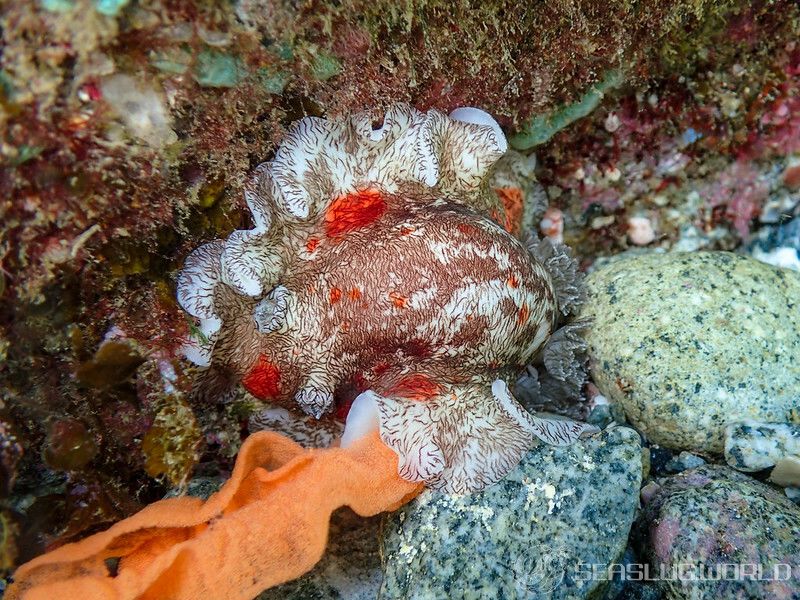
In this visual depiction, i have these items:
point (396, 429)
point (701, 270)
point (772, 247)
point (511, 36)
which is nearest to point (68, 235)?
point (396, 429)

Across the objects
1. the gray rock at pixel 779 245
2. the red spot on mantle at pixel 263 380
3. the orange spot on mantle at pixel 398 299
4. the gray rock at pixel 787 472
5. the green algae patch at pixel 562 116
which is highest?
the green algae patch at pixel 562 116

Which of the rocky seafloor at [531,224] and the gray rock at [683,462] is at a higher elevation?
the rocky seafloor at [531,224]

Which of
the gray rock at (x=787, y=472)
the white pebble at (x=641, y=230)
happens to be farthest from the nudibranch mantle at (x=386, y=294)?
the white pebble at (x=641, y=230)

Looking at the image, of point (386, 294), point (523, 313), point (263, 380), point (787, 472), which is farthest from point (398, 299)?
point (787, 472)

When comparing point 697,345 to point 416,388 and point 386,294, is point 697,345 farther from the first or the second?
point 386,294

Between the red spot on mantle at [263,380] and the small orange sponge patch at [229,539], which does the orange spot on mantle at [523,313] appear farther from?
the red spot on mantle at [263,380]

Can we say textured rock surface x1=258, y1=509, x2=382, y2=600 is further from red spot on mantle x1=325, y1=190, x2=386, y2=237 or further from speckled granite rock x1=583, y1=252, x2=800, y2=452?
speckled granite rock x1=583, y1=252, x2=800, y2=452
